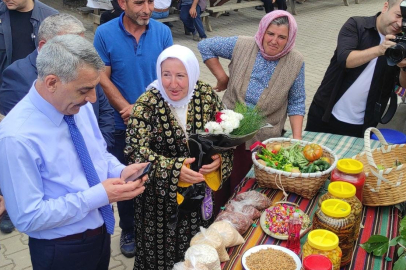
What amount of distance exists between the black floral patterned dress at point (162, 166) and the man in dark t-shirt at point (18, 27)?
1.63 metres

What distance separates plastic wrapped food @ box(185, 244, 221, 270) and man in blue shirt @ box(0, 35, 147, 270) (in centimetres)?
41

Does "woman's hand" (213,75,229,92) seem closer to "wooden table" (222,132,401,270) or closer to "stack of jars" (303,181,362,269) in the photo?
"wooden table" (222,132,401,270)

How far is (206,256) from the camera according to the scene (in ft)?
6.48

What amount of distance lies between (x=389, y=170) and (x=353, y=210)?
0.50m

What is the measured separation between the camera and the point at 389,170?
2420 mm

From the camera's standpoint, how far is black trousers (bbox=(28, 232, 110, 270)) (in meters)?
2.13

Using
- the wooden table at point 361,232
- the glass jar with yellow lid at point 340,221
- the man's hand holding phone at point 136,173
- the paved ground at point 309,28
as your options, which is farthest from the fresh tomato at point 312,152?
the paved ground at point 309,28

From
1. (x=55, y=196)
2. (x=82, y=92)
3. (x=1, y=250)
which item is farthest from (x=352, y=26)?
(x=1, y=250)

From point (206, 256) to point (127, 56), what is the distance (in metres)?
1.87

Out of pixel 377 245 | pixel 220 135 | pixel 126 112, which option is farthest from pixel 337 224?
pixel 126 112

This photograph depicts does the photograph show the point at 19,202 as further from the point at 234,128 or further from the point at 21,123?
the point at 234,128

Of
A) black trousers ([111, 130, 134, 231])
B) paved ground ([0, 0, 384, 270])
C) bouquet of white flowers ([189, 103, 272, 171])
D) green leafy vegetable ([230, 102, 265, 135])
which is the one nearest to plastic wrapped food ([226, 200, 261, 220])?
bouquet of white flowers ([189, 103, 272, 171])

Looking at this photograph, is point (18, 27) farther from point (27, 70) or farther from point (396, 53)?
point (396, 53)

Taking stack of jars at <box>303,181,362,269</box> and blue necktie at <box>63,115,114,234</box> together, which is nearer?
stack of jars at <box>303,181,362,269</box>
